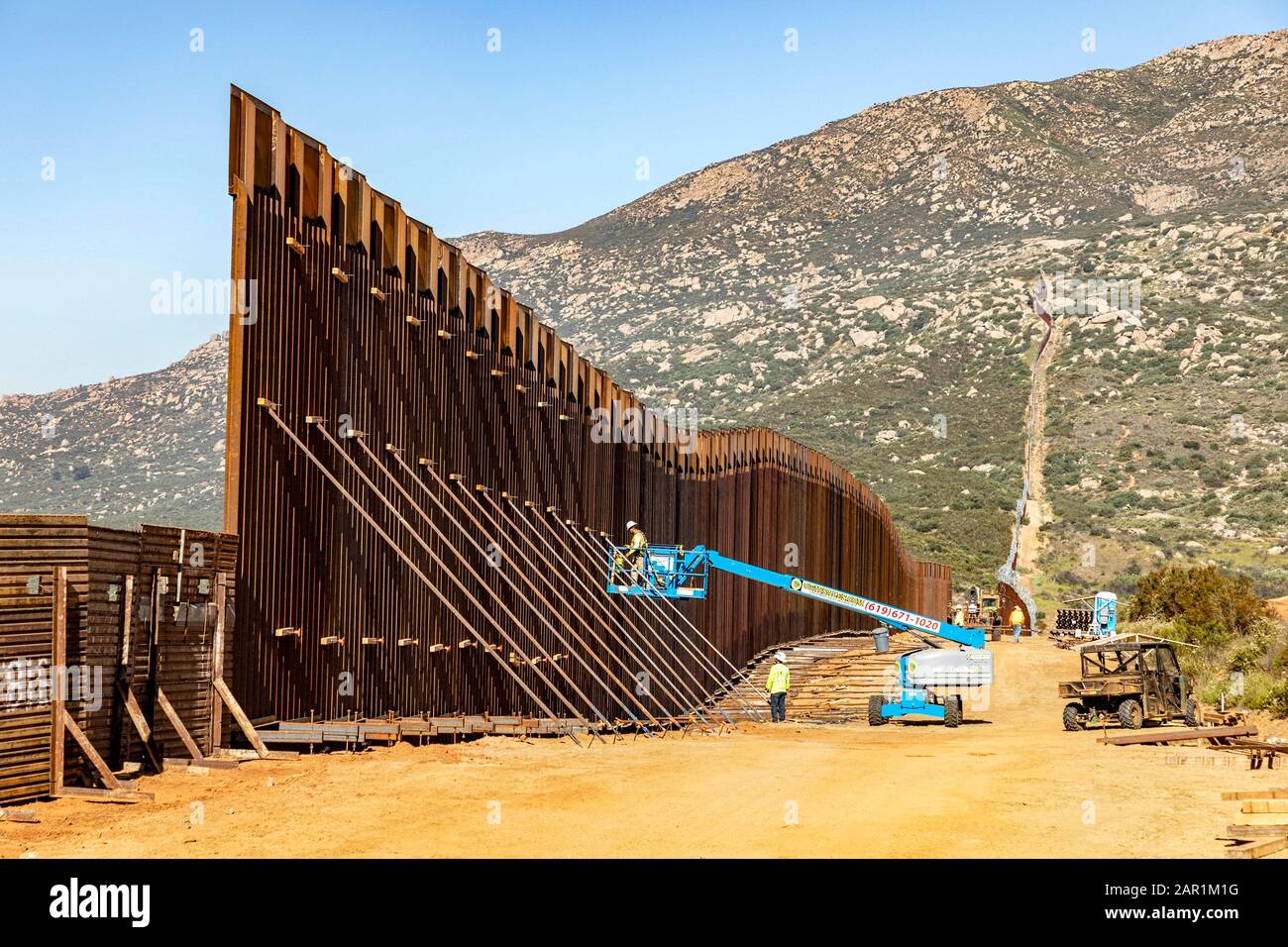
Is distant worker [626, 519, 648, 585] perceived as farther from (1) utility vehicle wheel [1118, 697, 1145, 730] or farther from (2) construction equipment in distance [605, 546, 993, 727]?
(1) utility vehicle wheel [1118, 697, 1145, 730]

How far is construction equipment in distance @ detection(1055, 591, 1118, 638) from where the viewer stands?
42750 millimetres

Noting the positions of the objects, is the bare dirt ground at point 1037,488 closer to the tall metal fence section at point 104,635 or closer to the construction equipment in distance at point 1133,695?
the construction equipment in distance at point 1133,695

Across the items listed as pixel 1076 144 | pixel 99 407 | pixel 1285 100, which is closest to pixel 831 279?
pixel 1076 144

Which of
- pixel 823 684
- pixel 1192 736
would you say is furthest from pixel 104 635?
pixel 823 684

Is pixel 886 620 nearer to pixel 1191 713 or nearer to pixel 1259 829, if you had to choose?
pixel 1191 713

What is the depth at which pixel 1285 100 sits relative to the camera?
124 m

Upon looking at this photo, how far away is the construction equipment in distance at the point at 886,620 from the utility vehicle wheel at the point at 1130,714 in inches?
98.8

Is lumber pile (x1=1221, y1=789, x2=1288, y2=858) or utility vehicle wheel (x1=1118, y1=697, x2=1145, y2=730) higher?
lumber pile (x1=1221, y1=789, x2=1288, y2=858)

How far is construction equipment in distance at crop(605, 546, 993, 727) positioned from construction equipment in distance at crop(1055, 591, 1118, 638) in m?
13.5

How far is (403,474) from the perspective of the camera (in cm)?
1883

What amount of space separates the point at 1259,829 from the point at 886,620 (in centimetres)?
1624

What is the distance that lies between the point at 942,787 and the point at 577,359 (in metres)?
12.6

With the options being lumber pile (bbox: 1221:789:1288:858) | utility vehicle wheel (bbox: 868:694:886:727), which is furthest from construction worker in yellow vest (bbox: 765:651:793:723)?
lumber pile (bbox: 1221:789:1288:858)
